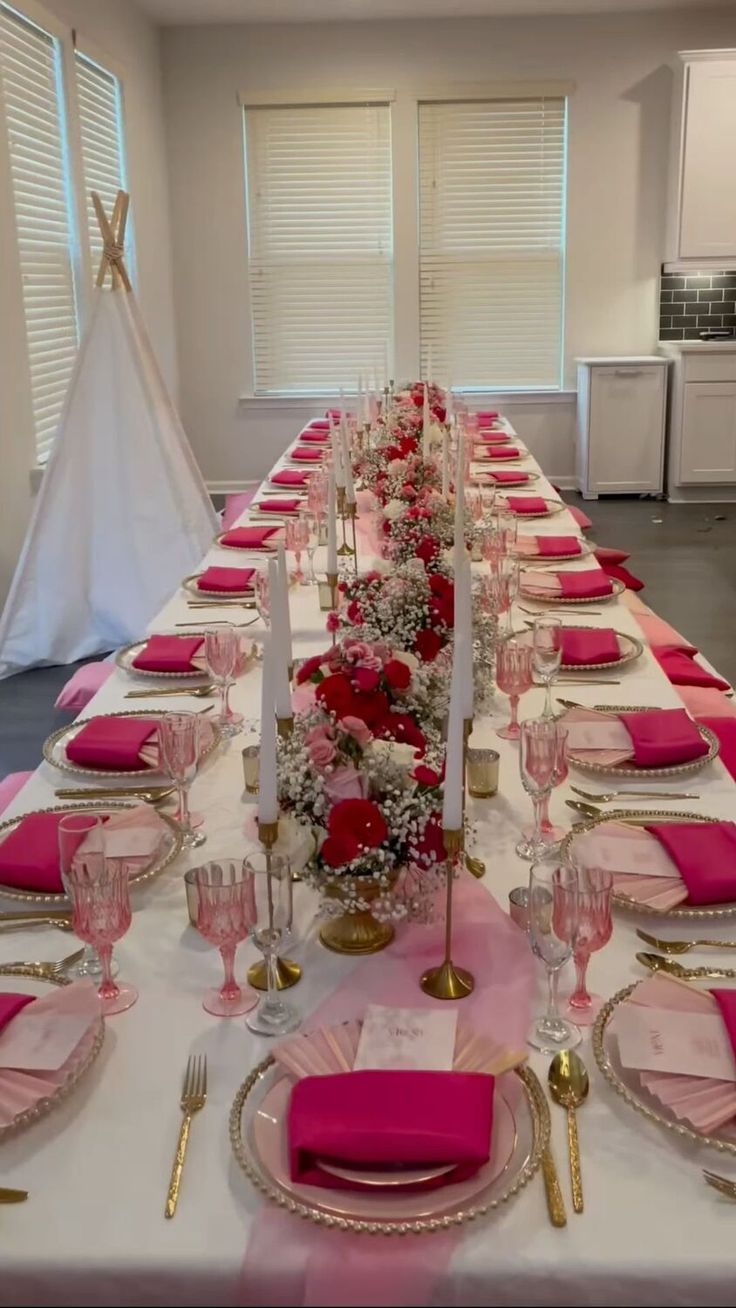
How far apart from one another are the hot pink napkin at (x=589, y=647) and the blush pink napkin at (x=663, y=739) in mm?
364

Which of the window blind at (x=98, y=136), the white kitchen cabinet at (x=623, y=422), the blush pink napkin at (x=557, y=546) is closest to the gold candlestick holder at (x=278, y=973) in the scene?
the blush pink napkin at (x=557, y=546)

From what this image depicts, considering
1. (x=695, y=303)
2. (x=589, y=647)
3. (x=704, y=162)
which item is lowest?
(x=589, y=647)

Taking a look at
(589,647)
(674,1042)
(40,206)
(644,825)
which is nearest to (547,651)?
(589,647)

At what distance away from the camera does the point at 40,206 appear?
208 inches

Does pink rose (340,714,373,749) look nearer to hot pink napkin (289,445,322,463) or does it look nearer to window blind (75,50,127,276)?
hot pink napkin (289,445,322,463)

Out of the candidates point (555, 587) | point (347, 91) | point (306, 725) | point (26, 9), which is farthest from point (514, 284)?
point (306, 725)

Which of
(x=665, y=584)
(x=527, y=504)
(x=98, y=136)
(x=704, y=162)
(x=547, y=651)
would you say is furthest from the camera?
(x=704, y=162)

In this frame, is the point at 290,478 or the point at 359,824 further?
the point at 290,478

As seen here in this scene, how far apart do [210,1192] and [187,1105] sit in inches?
4.3

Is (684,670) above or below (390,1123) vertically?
below

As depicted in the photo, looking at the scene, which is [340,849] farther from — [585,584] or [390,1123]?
[585,584]

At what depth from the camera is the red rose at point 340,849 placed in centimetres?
120

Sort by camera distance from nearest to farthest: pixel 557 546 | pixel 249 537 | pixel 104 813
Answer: pixel 104 813 < pixel 557 546 < pixel 249 537

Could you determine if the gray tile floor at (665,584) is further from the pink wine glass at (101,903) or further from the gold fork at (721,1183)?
the gold fork at (721,1183)
